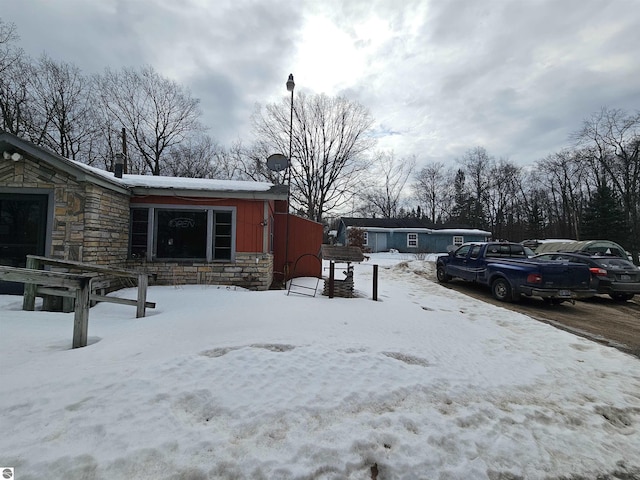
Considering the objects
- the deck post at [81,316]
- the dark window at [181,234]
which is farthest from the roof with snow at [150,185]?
the deck post at [81,316]

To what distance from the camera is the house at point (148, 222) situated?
581cm

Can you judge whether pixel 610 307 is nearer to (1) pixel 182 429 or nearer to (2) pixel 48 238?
(1) pixel 182 429

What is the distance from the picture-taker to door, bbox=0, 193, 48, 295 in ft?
19.2

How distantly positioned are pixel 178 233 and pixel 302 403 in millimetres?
6364

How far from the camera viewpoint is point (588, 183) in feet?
109

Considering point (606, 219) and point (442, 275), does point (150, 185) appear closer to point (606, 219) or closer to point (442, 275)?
point (442, 275)

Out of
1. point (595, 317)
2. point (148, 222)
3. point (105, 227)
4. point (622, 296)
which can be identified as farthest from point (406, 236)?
point (105, 227)

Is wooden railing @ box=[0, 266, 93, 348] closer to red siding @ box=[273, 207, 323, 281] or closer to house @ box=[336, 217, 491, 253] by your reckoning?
red siding @ box=[273, 207, 323, 281]

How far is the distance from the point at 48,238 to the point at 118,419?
19.0ft

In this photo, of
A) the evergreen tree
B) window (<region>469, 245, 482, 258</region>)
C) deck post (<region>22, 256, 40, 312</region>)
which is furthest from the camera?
the evergreen tree

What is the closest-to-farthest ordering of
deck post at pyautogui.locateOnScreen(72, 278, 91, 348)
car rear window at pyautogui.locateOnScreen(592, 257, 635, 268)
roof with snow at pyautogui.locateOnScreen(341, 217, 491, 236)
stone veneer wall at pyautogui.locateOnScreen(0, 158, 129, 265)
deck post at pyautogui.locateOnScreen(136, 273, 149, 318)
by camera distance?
1. deck post at pyautogui.locateOnScreen(72, 278, 91, 348)
2. deck post at pyautogui.locateOnScreen(136, 273, 149, 318)
3. stone veneer wall at pyautogui.locateOnScreen(0, 158, 129, 265)
4. car rear window at pyautogui.locateOnScreen(592, 257, 635, 268)
5. roof with snow at pyautogui.locateOnScreen(341, 217, 491, 236)

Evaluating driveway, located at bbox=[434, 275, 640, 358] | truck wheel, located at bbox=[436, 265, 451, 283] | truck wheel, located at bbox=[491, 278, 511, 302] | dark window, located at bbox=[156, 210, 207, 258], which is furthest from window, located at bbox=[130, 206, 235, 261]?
truck wheel, located at bbox=[436, 265, 451, 283]

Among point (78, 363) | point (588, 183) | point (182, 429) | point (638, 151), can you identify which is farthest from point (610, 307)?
point (588, 183)

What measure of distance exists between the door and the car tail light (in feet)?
36.8
